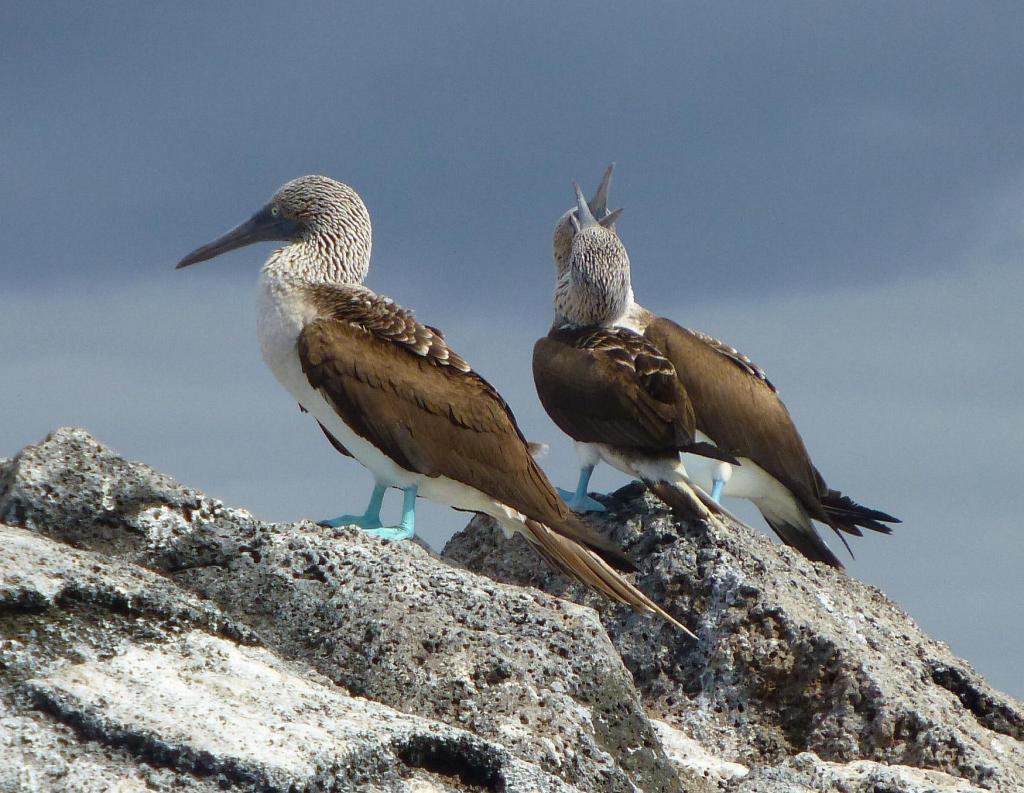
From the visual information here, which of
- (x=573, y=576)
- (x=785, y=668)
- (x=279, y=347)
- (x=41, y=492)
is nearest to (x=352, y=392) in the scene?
(x=279, y=347)

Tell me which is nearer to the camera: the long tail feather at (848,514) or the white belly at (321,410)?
the white belly at (321,410)

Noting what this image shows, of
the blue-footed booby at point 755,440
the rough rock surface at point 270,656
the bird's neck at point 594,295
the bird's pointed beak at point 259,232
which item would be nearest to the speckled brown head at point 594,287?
the bird's neck at point 594,295

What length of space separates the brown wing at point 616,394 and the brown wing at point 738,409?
70 centimetres

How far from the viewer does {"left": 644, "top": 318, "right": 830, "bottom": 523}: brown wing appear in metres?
9.83

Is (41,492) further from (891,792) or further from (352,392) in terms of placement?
(891,792)

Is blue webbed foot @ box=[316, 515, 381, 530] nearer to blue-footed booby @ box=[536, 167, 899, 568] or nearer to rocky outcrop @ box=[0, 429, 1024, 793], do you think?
rocky outcrop @ box=[0, 429, 1024, 793]

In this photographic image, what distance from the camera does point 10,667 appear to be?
152 inches

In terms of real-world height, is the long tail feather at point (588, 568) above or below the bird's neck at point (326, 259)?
below

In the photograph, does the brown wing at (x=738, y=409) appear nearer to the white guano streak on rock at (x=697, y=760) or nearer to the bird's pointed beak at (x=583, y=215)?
the bird's pointed beak at (x=583, y=215)

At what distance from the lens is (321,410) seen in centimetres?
734

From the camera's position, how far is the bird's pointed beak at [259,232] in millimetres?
8672

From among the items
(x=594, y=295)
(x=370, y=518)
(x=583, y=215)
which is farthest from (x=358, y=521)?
(x=583, y=215)

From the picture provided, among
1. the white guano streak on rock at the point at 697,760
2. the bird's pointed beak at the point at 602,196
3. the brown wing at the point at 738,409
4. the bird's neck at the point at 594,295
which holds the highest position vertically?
the bird's pointed beak at the point at 602,196

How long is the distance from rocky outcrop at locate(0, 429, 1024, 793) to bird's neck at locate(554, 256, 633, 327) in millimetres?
2910
